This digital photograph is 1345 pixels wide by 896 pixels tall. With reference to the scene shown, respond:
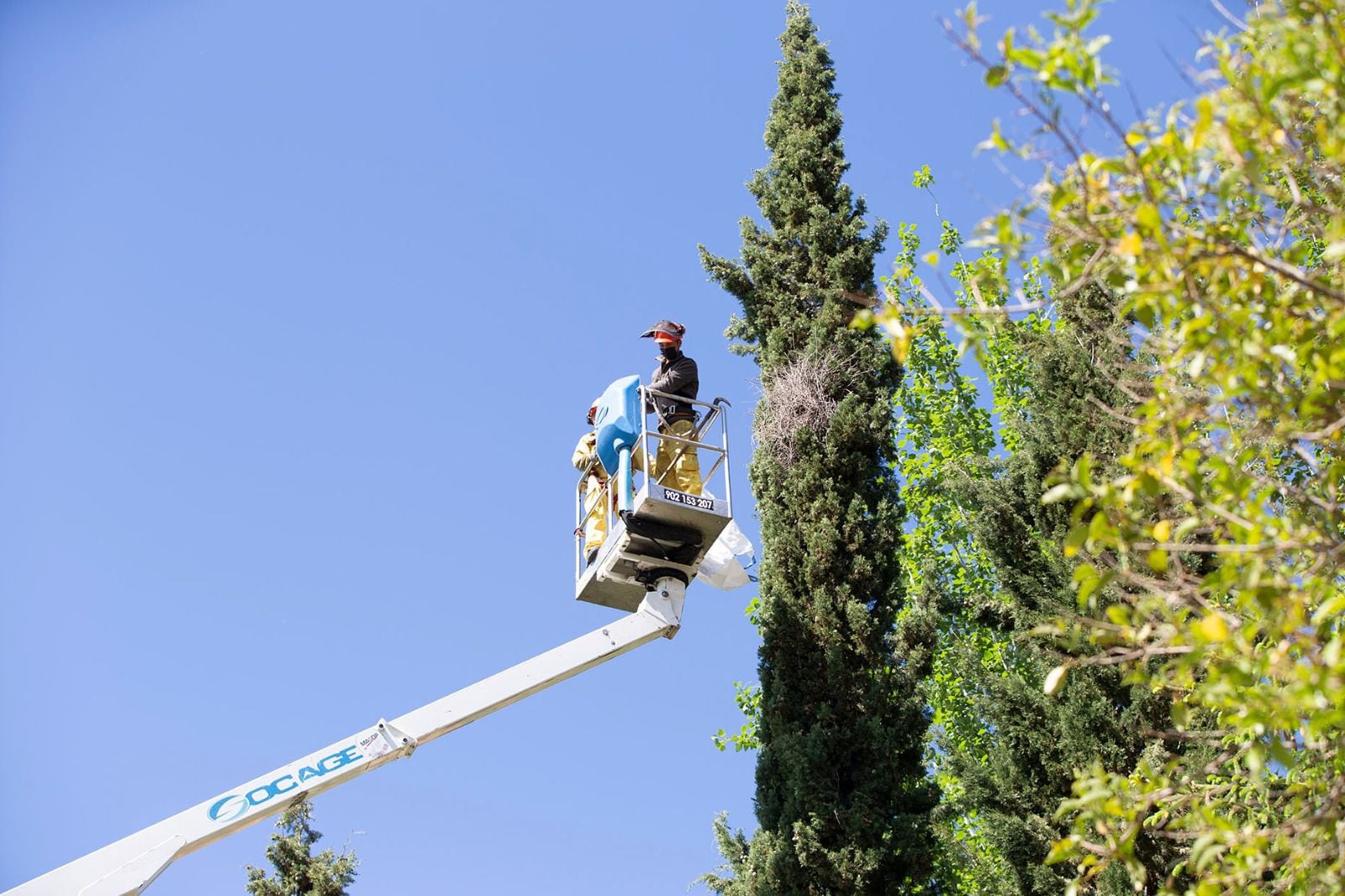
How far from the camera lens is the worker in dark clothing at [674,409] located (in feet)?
37.2

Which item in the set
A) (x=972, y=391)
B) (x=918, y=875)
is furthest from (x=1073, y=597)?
(x=972, y=391)

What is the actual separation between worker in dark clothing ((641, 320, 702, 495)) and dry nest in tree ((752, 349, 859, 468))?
1021 millimetres

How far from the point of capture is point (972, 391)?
1917 cm

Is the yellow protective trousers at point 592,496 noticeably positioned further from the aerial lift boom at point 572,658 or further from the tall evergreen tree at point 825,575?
the tall evergreen tree at point 825,575

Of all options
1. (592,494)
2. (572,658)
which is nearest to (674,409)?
(592,494)

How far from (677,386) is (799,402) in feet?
4.34

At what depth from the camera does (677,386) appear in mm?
11766

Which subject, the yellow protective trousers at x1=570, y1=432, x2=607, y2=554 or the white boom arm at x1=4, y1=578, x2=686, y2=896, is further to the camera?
Answer: the yellow protective trousers at x1=570, y1=432, x2=607, y2=554

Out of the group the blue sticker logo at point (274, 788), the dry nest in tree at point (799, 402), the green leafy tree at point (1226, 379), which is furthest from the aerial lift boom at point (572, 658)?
the green leafy tree at point (1226, 379)

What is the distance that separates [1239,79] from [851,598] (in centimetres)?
691

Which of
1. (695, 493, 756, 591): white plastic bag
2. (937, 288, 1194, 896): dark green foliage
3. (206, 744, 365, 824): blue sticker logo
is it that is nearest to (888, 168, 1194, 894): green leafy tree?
(937, 288, 1194, 896): dark green foliage

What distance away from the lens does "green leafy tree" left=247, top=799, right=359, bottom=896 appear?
12.2 meters

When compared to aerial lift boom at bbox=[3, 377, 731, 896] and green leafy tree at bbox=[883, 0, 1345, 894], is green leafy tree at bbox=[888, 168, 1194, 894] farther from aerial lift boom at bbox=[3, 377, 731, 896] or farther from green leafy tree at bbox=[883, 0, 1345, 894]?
aerial lift boom at bbox=[3, 377, 731, 896]

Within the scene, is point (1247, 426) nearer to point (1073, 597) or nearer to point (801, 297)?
point (1073, 597)
